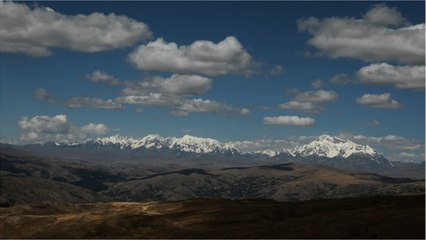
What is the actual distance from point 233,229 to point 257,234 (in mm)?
7797

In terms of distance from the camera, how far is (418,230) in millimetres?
69062

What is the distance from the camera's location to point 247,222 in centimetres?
10194

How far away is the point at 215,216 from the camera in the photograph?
11131 centimetres

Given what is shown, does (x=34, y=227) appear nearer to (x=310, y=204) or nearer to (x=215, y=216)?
(x=215, y=216)

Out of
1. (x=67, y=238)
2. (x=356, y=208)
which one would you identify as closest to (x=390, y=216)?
(x=356, y=208)

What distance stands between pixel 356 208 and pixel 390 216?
19.1 m

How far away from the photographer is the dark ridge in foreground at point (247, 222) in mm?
77188

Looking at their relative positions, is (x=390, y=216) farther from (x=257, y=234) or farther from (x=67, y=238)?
(x=67, y=238)

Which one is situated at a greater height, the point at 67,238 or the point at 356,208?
the point at 356,208

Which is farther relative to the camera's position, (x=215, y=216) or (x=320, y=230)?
(x=215, y=216)

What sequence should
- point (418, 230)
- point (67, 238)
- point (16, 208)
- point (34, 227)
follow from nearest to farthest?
point (418, 230) → point (67, 238) → point (34, 227) → point (16, 208)

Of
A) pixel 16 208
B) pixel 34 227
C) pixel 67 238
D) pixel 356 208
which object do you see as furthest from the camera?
pixel 16 208

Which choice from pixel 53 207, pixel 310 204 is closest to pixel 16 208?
pixel 53 207

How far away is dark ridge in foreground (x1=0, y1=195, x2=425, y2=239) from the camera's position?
77.2 m
